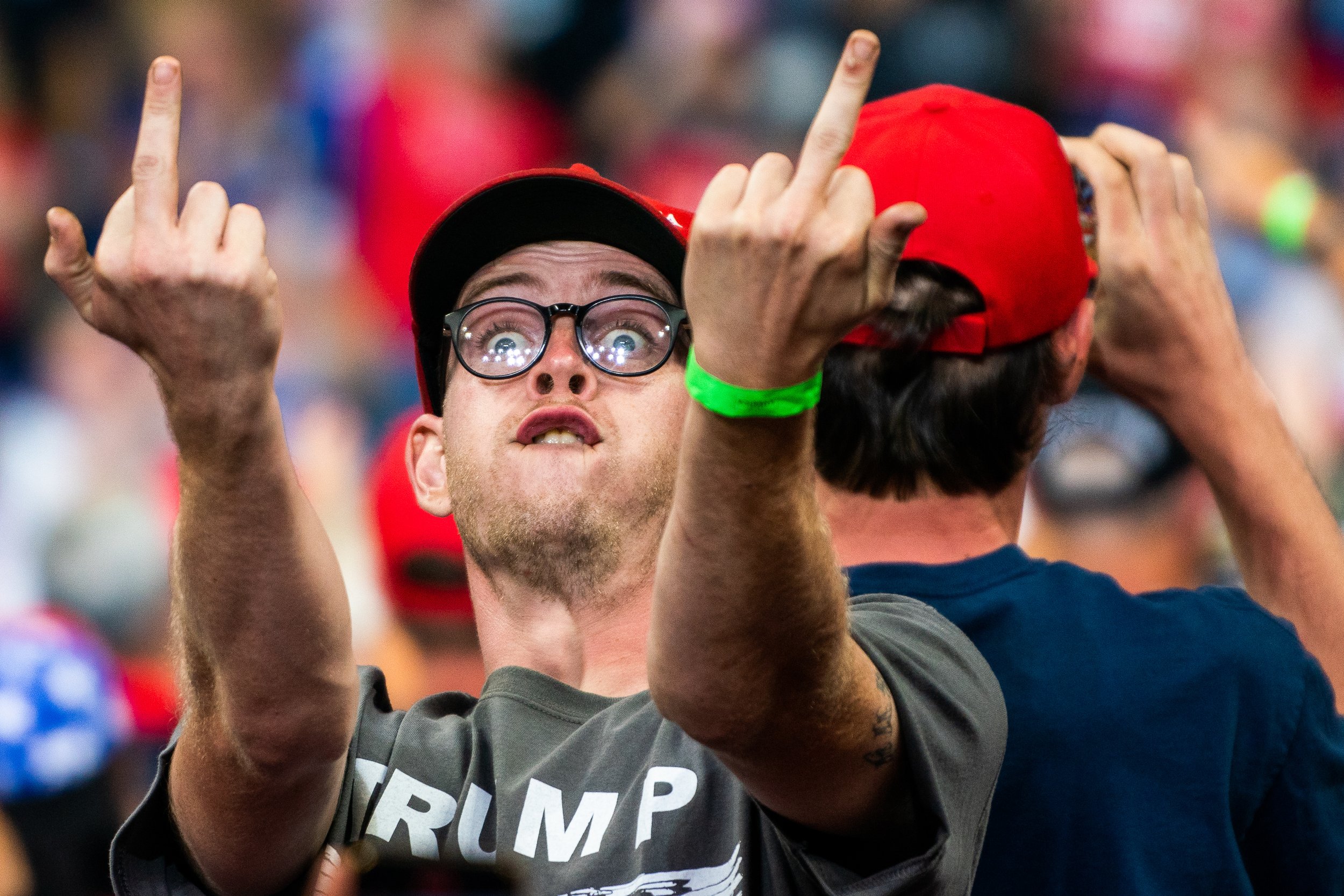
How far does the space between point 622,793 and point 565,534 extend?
53cm

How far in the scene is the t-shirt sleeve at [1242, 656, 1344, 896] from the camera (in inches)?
73.1

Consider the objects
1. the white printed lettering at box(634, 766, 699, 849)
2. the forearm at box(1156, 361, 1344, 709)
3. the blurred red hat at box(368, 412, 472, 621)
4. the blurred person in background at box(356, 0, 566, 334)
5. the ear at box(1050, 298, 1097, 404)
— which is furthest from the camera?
the blurred person in background at box(356, 0, 566, 334)

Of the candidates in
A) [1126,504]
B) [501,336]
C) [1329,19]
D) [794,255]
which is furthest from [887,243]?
[1329,19]

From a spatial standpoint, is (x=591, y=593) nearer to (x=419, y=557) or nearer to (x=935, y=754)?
(x=935, y=754)

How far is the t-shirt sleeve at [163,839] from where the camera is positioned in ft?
6.06

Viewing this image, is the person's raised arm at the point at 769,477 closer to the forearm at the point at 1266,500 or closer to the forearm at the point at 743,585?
the forearm at the point at 743,585

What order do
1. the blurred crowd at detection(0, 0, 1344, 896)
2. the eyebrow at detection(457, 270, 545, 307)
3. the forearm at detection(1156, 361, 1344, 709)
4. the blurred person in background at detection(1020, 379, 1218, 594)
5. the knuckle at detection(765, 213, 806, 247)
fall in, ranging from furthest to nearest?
the blurred crowd at detection(0, 0, 1344, 896), the blurred person in background at detection(1020, 379, 1218, 594), the eyebrow at detection(457, 270, 545, 307), the forearm at detection(1156, 361, 1344, 709), the knuckle at detection(765, 213, 806, 247)

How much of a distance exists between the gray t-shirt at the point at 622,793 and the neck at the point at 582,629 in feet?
0.33

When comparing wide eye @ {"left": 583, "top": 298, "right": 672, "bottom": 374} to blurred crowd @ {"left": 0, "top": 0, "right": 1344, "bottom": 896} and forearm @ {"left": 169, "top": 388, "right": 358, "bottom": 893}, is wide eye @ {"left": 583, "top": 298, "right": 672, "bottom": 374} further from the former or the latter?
blurred crowd @ {"left": 0, "top": 0, "right": 1344, "bottom": 896}

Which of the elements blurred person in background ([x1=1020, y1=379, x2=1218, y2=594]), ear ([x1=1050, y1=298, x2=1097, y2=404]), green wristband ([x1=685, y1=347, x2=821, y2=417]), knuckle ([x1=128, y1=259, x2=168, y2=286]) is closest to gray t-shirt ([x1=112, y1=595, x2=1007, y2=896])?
green wristband ([x1=685, y1=347, x2=821, y2=417])

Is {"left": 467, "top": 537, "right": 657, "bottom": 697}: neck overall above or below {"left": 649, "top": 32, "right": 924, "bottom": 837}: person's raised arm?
below

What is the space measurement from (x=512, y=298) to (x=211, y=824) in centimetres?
98

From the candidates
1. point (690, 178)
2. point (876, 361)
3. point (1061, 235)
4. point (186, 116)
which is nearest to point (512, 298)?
point (876, 361)

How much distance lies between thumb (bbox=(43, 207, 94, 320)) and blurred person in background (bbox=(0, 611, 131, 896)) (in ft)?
8.30
